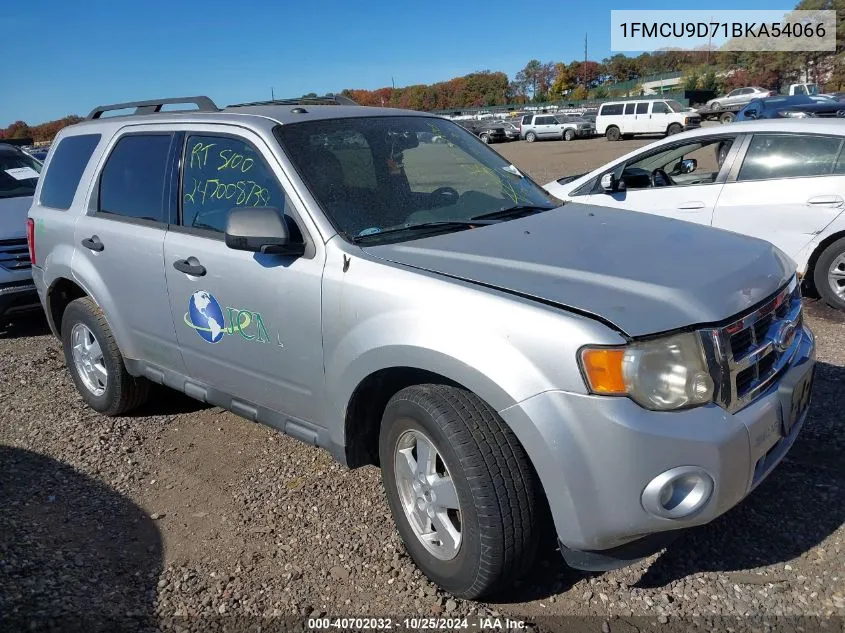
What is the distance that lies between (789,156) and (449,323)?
16.8ft

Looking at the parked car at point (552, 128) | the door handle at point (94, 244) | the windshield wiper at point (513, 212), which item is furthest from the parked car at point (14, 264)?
the parked car at point (552, 128)

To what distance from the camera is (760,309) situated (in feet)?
8.87

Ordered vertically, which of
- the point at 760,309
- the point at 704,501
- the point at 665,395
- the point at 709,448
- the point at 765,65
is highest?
the point at 765,65

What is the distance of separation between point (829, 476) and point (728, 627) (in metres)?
1.34

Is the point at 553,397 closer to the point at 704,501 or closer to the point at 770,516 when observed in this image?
the point at 704,501

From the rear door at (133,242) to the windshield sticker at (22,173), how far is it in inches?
178

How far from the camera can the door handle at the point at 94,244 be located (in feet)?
14.2

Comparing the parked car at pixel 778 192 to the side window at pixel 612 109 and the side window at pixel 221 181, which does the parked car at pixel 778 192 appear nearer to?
the side window at pixel 221 181

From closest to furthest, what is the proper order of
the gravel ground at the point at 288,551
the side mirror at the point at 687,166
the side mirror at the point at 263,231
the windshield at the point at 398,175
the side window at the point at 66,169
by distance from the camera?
the gravel ground at the point at 288,551 < the side mirror at the point at 263,231 < the windshield at the point at 398,175 < the side window at the point at 66,169 < the side mirror at the point at 687,166

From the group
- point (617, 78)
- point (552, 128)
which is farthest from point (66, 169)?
point (617, 78)

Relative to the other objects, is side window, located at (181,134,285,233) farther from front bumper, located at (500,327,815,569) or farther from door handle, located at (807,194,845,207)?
door handle, located at (807,194,845,207)

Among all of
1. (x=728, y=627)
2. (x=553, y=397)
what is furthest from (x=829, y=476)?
(x=553, y=397)

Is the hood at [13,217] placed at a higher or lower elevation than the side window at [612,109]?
lower

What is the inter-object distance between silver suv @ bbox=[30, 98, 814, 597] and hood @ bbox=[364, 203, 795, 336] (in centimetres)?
1
